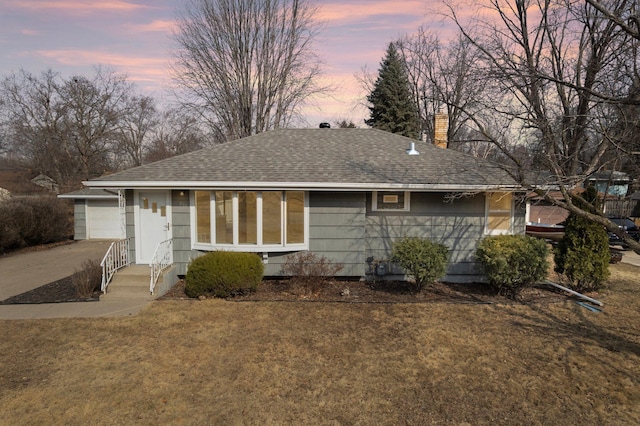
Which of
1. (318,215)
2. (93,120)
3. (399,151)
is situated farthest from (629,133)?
(93,120)

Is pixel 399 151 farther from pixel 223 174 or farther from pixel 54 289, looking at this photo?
pixel 54 289

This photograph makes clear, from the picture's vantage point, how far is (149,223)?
8.82m

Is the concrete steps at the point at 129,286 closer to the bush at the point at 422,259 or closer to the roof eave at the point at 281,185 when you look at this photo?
the roof eave at the point at 281,185

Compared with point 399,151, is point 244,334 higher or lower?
lower

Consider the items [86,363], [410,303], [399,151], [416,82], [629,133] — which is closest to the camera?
[86,363]

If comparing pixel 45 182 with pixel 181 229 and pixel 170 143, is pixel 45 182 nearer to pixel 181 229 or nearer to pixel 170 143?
pixel 170 143

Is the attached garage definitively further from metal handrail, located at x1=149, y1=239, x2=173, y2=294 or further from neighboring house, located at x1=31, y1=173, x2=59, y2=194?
neighboring house, located at x1=31, y1=173, x2=59, y2=194

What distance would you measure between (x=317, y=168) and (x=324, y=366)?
5.19 meters

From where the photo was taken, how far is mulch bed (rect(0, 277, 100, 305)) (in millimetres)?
7555

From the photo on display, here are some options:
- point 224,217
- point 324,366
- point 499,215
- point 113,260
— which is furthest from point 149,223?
point 499,215

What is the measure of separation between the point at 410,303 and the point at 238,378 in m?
4.12

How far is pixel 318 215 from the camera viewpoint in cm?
863

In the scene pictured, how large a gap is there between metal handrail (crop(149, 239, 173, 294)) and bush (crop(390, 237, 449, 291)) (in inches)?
202

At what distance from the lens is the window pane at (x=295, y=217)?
8.55 metres
